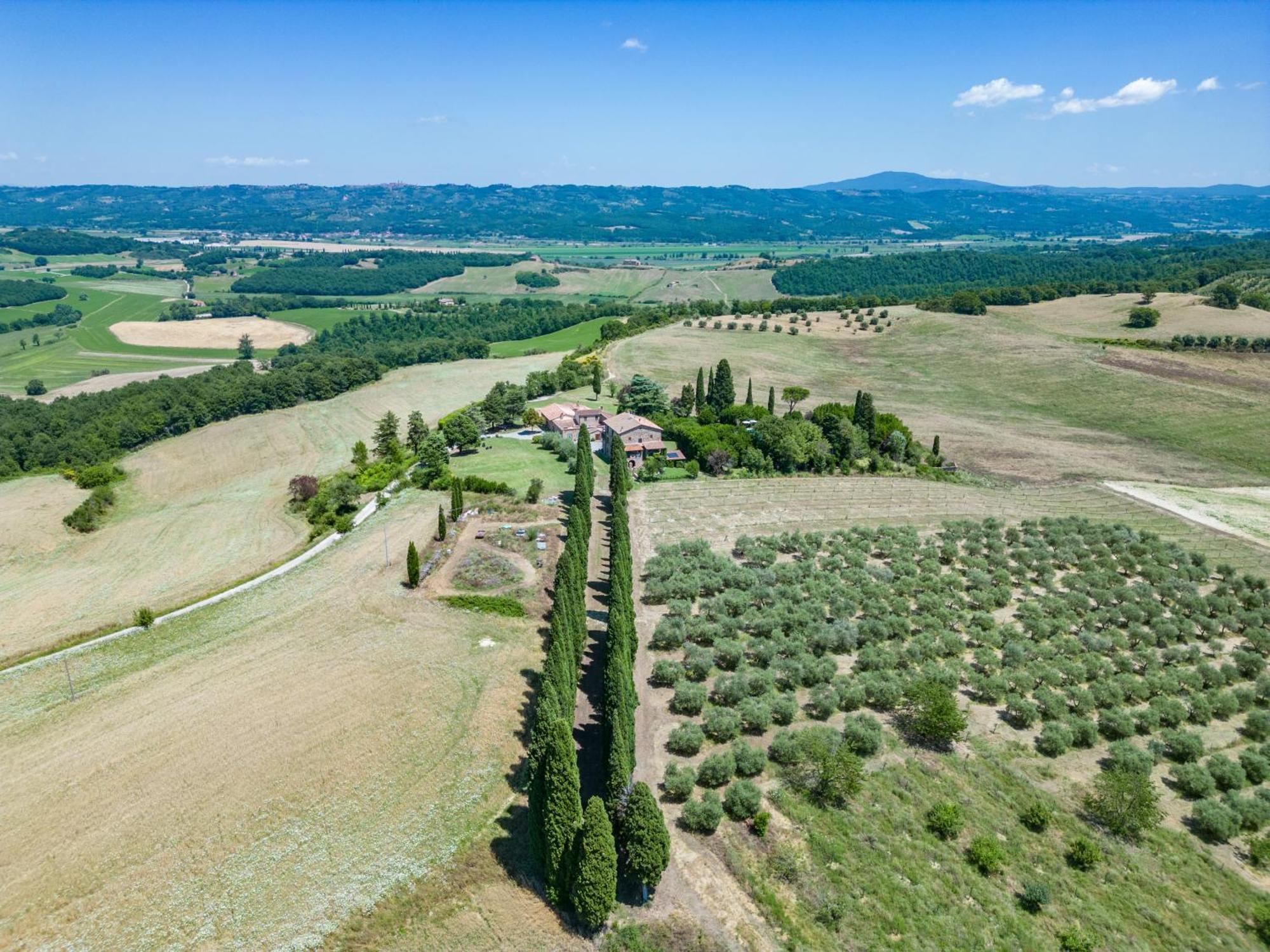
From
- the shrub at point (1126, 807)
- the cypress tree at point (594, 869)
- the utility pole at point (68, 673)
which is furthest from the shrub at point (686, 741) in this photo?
the utility pole at point (68, 673)

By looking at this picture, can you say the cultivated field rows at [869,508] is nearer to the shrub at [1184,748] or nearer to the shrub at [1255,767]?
the shrub at [1255,767]

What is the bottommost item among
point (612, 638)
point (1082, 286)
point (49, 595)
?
point (49, 595)

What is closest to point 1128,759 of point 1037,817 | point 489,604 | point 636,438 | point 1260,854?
point 1260,854

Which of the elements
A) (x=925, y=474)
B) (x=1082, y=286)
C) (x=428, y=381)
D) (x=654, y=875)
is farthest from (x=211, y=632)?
(x=1082, y=286)

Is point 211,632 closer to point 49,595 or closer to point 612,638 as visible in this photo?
point 49,595

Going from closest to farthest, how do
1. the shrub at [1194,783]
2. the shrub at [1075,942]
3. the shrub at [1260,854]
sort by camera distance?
the shrub at [1075,942] → the shrub at [1260,854] → the shrub at [1194,783]

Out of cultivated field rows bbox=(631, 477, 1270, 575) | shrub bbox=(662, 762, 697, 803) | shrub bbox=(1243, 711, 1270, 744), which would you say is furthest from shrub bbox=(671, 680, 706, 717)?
shrub bbox=(1243, 711, 1270, 744)
